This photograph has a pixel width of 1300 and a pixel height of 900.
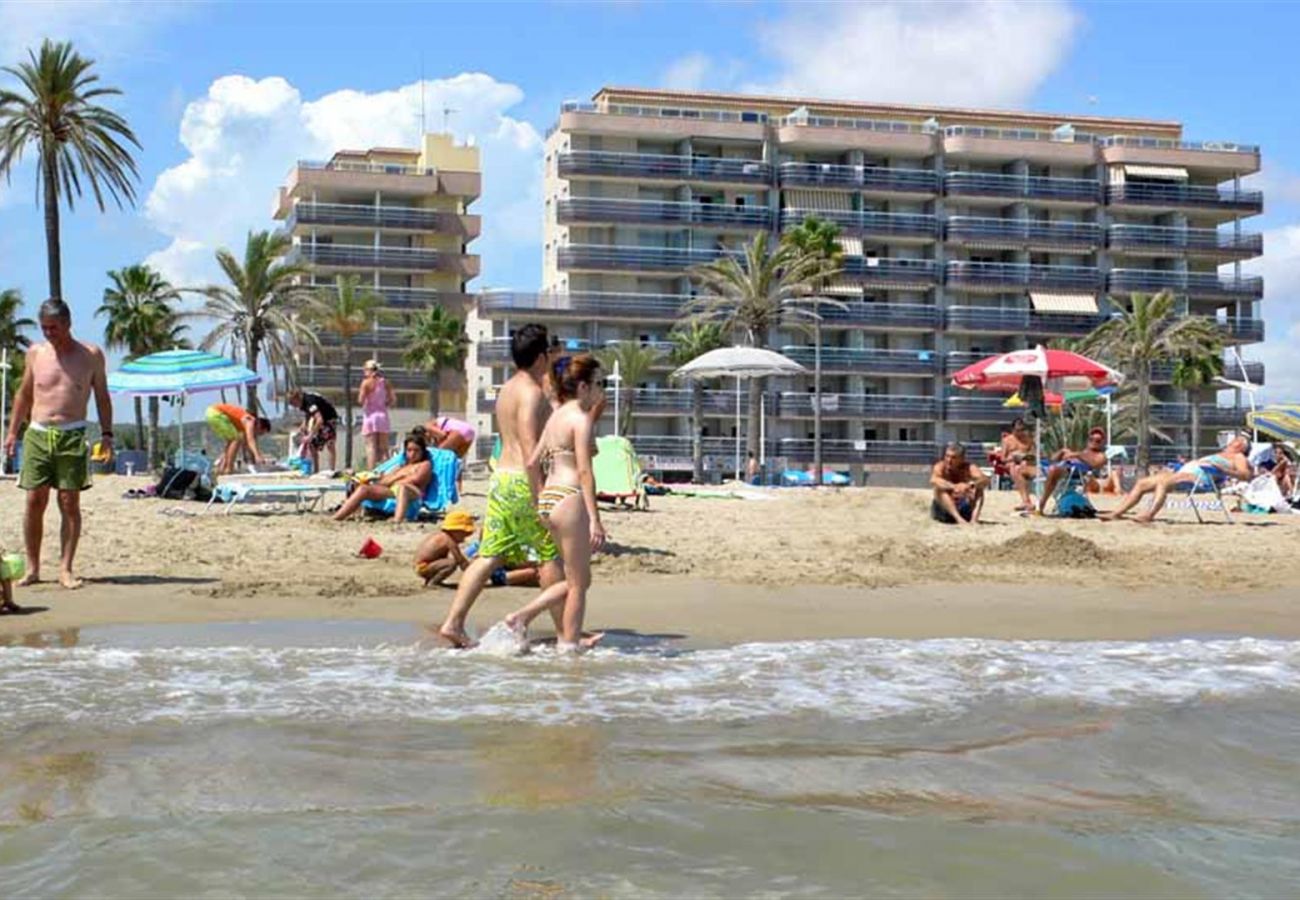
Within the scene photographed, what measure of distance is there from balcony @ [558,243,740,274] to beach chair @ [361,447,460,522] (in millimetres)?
50382

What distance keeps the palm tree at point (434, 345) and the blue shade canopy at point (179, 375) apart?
45.0 m

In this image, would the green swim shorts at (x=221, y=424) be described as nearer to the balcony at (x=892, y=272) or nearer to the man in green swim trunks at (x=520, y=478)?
the man in green swim trunks at (x=520, y=478)

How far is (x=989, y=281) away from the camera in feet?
216

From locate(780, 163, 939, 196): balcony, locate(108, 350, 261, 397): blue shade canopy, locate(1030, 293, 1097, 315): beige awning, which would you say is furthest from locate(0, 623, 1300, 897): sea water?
locate(1030, 293, 1097, 315): beige awning

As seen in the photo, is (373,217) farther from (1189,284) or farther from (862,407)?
(1189,284)

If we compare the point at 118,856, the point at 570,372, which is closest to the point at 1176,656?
the point at 570,372

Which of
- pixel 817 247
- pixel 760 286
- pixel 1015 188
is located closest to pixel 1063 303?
pixel 1015 188

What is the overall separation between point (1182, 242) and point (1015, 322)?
9883 mm

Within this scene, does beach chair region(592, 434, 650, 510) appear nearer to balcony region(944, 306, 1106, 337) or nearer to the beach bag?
the beach bag

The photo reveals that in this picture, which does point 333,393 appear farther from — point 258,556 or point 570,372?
point 570,372

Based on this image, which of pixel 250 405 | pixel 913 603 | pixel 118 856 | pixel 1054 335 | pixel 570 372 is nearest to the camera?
pixel 118 856

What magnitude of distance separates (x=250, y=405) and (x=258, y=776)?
28051 mm

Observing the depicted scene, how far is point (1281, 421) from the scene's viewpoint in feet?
80.8

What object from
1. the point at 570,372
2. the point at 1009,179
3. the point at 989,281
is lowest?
the point at 570,372
